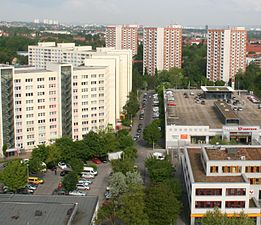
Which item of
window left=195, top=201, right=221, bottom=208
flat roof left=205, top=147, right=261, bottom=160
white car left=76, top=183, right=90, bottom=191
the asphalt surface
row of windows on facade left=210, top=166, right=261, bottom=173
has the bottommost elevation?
white car left=76, top=183, right=90, bottom=191

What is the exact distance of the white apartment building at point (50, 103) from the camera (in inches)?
810

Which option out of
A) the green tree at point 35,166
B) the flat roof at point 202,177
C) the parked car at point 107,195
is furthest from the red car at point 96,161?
the flat roof at point 202,177

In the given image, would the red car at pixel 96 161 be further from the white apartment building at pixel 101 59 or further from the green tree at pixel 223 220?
the green tree at pixel 223 220

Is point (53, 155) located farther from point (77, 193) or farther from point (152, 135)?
point (152, 135)

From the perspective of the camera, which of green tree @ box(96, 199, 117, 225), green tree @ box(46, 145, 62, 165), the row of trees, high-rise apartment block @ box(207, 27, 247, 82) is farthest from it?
high-rise apartment block @ box(207, 27, 247, 82)

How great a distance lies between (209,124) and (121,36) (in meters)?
31.4

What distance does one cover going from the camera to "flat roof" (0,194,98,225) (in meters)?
11.3

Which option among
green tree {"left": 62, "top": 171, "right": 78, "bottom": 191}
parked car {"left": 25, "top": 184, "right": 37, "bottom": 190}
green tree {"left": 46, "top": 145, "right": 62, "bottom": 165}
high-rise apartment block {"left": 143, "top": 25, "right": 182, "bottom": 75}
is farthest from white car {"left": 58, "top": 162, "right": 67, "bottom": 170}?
high-rise apartment block {"left": 143, "top": 25, "right": 182, "bottom": 75}

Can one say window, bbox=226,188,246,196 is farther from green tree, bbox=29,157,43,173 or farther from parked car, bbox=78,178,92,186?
green tree, bbox=29,157,43,173

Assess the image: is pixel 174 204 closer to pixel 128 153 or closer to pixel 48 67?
pixel 128 153

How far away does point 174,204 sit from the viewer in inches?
498

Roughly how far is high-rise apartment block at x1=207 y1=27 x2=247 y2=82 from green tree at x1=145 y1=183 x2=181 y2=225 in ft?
97.1

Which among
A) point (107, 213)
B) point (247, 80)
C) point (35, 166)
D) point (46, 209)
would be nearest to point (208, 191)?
point (107, 213)

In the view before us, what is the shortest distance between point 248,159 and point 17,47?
49.0m
